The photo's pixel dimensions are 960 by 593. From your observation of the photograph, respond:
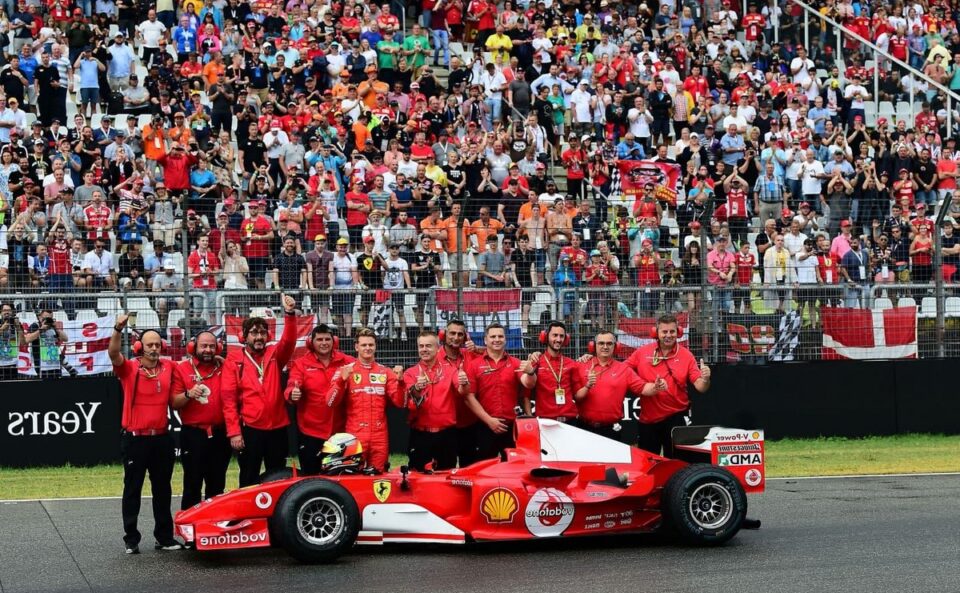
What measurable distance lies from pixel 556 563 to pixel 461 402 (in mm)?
2250

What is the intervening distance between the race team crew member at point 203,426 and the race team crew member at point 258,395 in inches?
5.4

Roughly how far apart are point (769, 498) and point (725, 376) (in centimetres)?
434

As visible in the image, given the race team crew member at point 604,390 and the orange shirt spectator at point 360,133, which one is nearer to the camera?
the race team crew member at point 604,390

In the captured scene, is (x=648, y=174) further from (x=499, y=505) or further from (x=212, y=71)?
(x=499, y=505)

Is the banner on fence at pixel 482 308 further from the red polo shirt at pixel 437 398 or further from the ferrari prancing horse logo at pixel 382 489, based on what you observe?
the ferrari prancing horse logo at pixel 382 489

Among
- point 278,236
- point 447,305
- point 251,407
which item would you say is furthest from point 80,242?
point 251,407

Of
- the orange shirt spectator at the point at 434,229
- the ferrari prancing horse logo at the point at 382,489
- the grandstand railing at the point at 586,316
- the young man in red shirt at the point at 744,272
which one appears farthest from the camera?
the young man in red shirt at the point at 744,272

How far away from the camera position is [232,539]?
34.1 feet

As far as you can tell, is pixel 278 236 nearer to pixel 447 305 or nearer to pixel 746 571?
pixel 447 305

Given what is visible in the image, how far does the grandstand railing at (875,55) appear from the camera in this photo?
27.0 meters

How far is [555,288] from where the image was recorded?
55.1 ft

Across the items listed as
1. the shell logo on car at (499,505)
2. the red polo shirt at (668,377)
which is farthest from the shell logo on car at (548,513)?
the red polo shirt at (668,377)

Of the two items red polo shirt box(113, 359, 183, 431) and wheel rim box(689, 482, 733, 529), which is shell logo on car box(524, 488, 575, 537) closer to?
wheel rim box(689, 482, 733, 529)

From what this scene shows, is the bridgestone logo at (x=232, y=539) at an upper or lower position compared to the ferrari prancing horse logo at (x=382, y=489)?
lower
